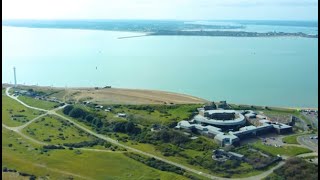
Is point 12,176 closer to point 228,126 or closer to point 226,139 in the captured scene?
point 226,139

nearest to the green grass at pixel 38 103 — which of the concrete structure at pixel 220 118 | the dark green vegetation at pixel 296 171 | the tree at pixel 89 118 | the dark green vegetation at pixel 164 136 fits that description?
the dark green vegetation at pixel 164 136

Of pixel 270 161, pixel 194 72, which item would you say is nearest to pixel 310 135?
pixel 270 161

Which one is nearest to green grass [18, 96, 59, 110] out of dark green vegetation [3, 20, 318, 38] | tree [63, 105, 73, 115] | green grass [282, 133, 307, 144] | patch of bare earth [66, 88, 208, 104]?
tree [63, 105, 73, 115]

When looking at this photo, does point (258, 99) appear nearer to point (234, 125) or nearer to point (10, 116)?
point (234, 125)

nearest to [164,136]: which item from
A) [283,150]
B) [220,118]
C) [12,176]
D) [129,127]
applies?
[129,127]

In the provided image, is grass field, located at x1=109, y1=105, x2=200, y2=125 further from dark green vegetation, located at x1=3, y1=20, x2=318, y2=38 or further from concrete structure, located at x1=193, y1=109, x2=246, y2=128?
dark green vegetation, located at x1=3, y1=20, x2=318, y2=38
